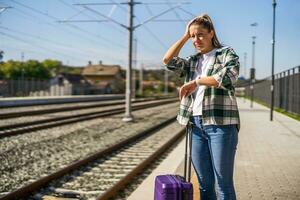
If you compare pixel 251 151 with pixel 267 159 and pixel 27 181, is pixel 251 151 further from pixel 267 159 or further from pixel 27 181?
pixel 27 181

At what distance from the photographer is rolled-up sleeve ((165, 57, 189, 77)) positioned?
11.9 ft

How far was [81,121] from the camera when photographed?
20594mm

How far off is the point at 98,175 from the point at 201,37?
5.78m

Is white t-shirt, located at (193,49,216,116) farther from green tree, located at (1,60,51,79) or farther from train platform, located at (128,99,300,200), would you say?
green tree, located at (1,60,51,79)

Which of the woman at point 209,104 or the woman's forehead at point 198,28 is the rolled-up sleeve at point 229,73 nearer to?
the woman at point 209,104

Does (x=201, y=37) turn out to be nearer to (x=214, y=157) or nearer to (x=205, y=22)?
(x=205, y=22)

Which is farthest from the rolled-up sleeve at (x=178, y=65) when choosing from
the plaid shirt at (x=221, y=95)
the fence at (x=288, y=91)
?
the fence at (x=288, y=91)

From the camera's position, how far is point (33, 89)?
5134cm

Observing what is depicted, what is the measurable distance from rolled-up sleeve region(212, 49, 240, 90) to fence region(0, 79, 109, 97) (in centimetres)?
4188

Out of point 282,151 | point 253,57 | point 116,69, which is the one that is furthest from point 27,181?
point 116,69

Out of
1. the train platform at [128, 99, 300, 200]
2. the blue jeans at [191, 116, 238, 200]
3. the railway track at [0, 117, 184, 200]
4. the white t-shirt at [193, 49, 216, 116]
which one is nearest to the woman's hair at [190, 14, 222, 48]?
the white t-shirt at [193, 49, 216, 116]

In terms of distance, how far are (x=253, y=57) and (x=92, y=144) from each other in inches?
1562

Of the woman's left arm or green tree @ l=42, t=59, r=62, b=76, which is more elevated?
green tree @ l=42, t=59, r=62, b=76

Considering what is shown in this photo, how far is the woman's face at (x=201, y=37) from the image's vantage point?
345 cm
